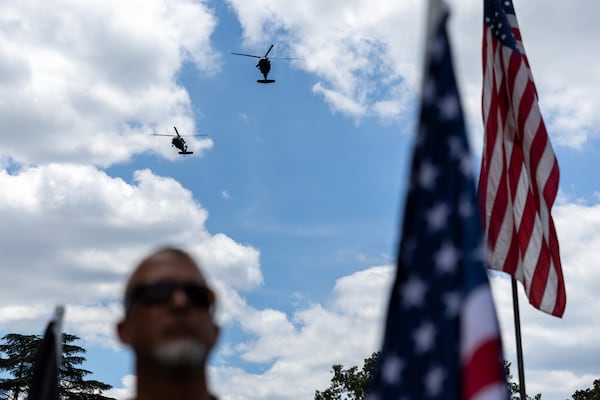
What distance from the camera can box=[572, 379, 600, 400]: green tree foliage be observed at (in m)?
58.8

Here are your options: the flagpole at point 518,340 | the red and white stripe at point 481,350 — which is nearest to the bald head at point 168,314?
the red and white stripe at point 481,350

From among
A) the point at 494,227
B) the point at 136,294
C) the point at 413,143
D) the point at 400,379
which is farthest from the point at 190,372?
the point at 494,227

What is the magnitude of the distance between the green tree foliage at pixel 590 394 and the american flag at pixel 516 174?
50702mm

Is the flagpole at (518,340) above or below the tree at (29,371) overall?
below

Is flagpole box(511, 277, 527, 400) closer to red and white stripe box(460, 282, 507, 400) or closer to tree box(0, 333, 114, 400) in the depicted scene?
red and white stripe box(460, 282, 507, 400)

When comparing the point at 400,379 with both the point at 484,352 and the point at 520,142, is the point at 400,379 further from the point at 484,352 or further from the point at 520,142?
the point at 520,142

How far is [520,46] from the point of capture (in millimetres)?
12477

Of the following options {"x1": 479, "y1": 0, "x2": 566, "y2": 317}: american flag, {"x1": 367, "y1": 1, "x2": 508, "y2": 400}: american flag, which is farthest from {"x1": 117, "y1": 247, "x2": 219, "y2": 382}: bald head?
{"x1": 479, "y1": 0, "x2": 566, "y2": 317}: american flag

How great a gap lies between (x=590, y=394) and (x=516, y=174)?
5312 cm

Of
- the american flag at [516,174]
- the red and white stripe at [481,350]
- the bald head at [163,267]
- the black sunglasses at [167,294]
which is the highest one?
the american flag at [516,174]

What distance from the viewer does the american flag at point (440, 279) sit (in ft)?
10.0

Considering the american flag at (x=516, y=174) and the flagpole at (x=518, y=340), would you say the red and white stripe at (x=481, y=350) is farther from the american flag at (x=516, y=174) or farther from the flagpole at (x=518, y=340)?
the flagpole at (x=518, y=340)

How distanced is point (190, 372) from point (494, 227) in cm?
914

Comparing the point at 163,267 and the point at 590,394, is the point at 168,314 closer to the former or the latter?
the point at 163,267
